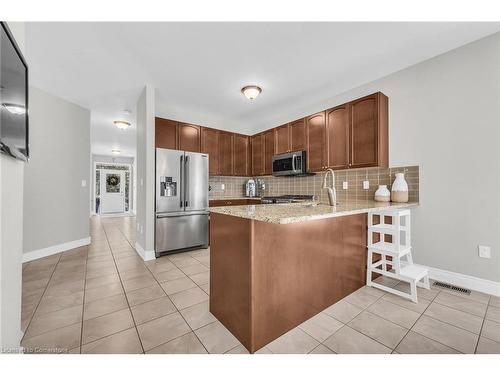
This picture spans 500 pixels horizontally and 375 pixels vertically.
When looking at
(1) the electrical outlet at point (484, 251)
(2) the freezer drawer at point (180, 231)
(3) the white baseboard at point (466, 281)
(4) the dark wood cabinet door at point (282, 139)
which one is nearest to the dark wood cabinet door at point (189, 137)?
(2) the freezer drawer at point (180, 231)

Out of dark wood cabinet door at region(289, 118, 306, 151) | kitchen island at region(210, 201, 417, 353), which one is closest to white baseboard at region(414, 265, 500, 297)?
kitchen island at region(210, 201, 417, 353)

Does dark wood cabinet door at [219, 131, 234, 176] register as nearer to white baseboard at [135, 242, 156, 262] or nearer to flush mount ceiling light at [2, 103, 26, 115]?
white baseboard at [135, 242, 156, 262]

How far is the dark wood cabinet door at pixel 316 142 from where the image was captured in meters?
3.27

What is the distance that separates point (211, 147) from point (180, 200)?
132 centimetres

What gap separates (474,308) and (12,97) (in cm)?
357

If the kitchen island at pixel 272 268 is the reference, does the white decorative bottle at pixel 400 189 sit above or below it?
above

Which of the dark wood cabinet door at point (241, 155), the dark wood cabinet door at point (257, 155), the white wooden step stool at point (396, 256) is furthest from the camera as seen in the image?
the dark wood cabinet door at point (241, 155)

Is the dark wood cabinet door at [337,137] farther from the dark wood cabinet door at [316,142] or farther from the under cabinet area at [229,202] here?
the under cabinet area at [229,202]

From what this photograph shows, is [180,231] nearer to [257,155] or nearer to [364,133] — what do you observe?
[257,155]

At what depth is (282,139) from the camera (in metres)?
3.98

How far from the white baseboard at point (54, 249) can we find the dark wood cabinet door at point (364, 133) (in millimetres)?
4742

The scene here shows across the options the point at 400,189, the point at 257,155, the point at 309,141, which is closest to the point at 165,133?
the point at 257,155
